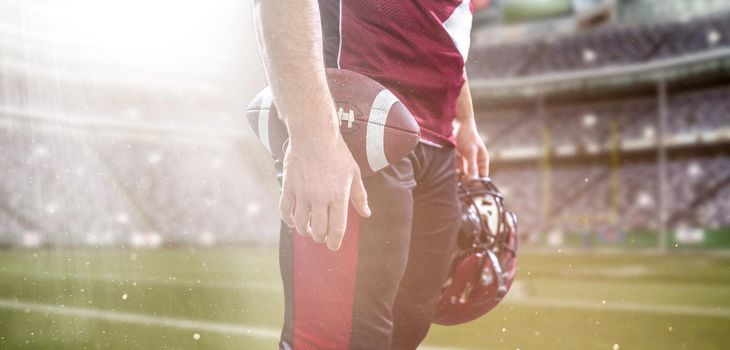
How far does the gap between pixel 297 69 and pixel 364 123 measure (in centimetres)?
15

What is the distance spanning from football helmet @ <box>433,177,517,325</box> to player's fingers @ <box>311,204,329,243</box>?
536mm

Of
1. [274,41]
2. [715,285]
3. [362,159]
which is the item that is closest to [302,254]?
[362,159]

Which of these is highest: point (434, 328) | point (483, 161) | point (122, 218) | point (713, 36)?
point (483, 161)

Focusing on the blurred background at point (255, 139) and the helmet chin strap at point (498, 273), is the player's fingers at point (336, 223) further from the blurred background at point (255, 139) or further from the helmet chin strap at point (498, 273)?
the blurred background at point (255, 139)

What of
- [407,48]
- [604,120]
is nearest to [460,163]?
[407,48]

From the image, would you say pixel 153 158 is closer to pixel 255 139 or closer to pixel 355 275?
pixel 255 139

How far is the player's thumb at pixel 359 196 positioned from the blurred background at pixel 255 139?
7621 mm

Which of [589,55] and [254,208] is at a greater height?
[589,55]

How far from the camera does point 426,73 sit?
1.12 m

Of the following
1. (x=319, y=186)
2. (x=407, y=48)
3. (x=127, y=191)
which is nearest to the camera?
(x=319, y=186)

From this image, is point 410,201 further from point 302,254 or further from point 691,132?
point 691,132

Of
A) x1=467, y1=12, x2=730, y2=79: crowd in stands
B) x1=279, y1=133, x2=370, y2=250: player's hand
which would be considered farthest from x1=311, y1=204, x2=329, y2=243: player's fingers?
x1=467, y1=12, x2=730, y2=79: crowd in stands

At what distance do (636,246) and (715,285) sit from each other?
5939 millimetres

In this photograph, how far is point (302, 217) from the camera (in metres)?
0.86
